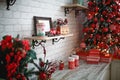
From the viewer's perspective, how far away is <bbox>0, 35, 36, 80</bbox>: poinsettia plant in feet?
4.19

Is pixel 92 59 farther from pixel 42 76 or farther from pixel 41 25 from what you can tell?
pixel 42 76

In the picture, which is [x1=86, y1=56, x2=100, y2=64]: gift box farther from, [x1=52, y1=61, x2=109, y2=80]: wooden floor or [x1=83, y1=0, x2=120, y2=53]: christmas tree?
[x1=83, y1=0, x2=120, y2=53]: christmas tree

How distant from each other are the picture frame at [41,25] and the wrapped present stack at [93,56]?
3.60 ft

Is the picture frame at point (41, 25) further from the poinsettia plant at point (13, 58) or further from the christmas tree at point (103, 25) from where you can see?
the christmas tree at point (103, 25)

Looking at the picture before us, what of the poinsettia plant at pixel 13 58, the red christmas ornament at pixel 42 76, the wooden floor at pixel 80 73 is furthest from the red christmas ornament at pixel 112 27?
the poinsettia plant at pixel 13 58

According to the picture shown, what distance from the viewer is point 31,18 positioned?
211 cm

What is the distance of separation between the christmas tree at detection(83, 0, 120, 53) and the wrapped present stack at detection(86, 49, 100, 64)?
0.21 meters

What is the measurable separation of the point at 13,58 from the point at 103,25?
247cm

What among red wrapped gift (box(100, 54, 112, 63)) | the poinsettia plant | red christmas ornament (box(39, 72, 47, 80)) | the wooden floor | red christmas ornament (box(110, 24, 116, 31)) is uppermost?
red christmas ornament (box(110, 24, 116, 31))

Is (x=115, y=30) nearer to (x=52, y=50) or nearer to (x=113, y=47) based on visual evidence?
(x=113, y=47)

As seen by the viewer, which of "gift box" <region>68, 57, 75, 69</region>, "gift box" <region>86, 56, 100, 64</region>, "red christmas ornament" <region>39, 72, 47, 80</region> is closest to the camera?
"red christmas ornament" <region>39, 72, 47, 80</region>

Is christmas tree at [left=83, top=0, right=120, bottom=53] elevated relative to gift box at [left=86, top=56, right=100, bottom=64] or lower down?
elevated

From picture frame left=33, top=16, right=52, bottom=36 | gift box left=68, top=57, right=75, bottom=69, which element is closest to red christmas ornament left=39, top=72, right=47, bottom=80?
picture frame left=33, top=16, right=52, bottom=36

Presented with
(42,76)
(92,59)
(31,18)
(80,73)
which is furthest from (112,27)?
(42,76)
